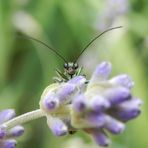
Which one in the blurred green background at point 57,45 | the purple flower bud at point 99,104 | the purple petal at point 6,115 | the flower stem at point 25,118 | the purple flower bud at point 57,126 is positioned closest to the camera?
the purple flower bud at point 99,104

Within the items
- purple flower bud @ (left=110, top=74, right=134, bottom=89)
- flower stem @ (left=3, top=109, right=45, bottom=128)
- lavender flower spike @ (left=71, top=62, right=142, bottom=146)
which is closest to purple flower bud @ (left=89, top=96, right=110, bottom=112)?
lavender flower spike @ (left=71, top=62, right=142, bottom=146)

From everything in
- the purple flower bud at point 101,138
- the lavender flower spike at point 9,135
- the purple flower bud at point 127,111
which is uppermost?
the lavender flower spike at point 9,135

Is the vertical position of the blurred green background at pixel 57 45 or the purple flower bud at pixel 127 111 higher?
the blurred green background at pixel 57 45

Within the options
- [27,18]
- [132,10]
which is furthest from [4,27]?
[132,10]

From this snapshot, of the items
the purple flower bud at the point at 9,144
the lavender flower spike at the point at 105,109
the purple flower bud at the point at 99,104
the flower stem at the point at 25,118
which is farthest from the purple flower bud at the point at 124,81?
the purple flower bud at the point at 9,144

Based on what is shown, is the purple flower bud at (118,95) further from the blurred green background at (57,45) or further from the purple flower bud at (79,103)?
the blurred green background at (57,45)

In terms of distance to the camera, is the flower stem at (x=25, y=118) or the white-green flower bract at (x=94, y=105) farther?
the flower stem at (x=25, y=118)

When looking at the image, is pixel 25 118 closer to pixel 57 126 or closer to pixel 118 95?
pixel 57 126

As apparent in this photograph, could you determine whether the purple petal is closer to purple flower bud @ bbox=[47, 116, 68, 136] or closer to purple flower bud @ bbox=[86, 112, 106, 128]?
purple flower bud @ bbox=[47, 116, 68, 136]
